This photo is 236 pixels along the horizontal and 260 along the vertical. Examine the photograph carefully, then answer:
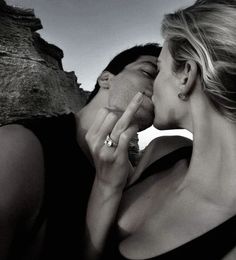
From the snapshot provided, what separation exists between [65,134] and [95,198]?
0.83 metres

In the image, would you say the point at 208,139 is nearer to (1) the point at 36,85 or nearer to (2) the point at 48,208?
(2) the point at 48,208

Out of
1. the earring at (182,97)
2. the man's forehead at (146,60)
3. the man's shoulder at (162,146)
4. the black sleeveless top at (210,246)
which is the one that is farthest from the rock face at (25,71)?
the black sleeveless top at (210,246)

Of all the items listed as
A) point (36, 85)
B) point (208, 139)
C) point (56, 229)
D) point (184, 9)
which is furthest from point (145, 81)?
point (36, 85)

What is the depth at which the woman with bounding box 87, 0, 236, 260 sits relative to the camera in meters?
1.81

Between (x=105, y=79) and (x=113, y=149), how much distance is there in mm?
1625

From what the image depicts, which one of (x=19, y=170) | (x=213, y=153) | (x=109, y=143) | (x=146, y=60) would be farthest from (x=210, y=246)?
(x=146, y=60)

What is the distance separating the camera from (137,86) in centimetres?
314

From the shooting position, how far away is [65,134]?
2873mm

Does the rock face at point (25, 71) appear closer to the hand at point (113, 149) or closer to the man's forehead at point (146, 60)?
the man's forehead at point (146, 60)

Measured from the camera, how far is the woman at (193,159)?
5.95 ft

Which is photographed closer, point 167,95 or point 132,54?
point 167,95

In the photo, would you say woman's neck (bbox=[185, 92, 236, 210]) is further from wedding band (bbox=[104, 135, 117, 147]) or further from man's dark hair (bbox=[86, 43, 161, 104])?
man's dark hair (bbox=[86, 43, 161, 104])

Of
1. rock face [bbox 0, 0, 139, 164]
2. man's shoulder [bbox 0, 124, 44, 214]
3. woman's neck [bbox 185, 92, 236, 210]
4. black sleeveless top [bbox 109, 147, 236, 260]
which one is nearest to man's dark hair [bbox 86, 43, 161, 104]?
man's shoulder [bbox 0, 124, 44, 214]

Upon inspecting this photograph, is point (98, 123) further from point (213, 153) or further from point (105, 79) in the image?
point (105, 79)
